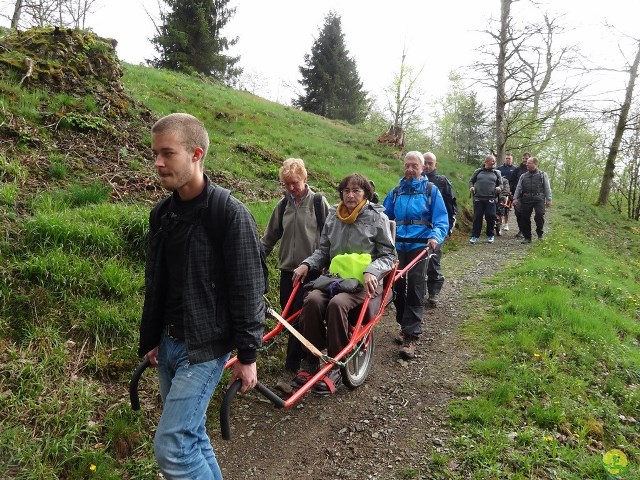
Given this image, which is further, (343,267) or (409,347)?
(409,347)

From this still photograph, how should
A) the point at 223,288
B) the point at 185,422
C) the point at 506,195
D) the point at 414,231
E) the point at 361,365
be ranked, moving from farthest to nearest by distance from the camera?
the point at 506,195 → the point at 414,231 → the point at 361,365 → the point at 223,288 → the point at 185,422

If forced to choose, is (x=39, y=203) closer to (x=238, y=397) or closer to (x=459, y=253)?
(x=238, y=397)

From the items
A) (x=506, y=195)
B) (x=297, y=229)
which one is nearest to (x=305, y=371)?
(x=297, y=229)

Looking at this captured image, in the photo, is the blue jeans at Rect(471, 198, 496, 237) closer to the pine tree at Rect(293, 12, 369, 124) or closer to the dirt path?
the dirt path

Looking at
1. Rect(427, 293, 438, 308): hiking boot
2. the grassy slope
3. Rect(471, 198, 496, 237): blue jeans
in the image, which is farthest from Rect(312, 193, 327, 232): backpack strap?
Rect(471, 198, 496, 237): blue jeans

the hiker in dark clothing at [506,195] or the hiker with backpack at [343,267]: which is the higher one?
the hiker in dark clothing at [506,195]

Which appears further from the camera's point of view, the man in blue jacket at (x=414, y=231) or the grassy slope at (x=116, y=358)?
the man in blue jacket at (x=414, y=231)

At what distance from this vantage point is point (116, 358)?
4047 millimetres

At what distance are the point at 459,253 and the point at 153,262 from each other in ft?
31.2

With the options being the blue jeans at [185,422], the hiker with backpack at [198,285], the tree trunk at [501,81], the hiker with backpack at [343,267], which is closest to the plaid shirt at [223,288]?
the hiker with backpack at [198,285]

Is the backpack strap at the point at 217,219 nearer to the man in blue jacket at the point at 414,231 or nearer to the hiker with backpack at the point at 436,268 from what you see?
the man in blue jacket at the point at 414,231

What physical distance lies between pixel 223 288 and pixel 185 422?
2.29ft

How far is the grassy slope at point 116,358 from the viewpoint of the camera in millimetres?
3332

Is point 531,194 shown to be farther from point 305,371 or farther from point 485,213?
point 305,371
